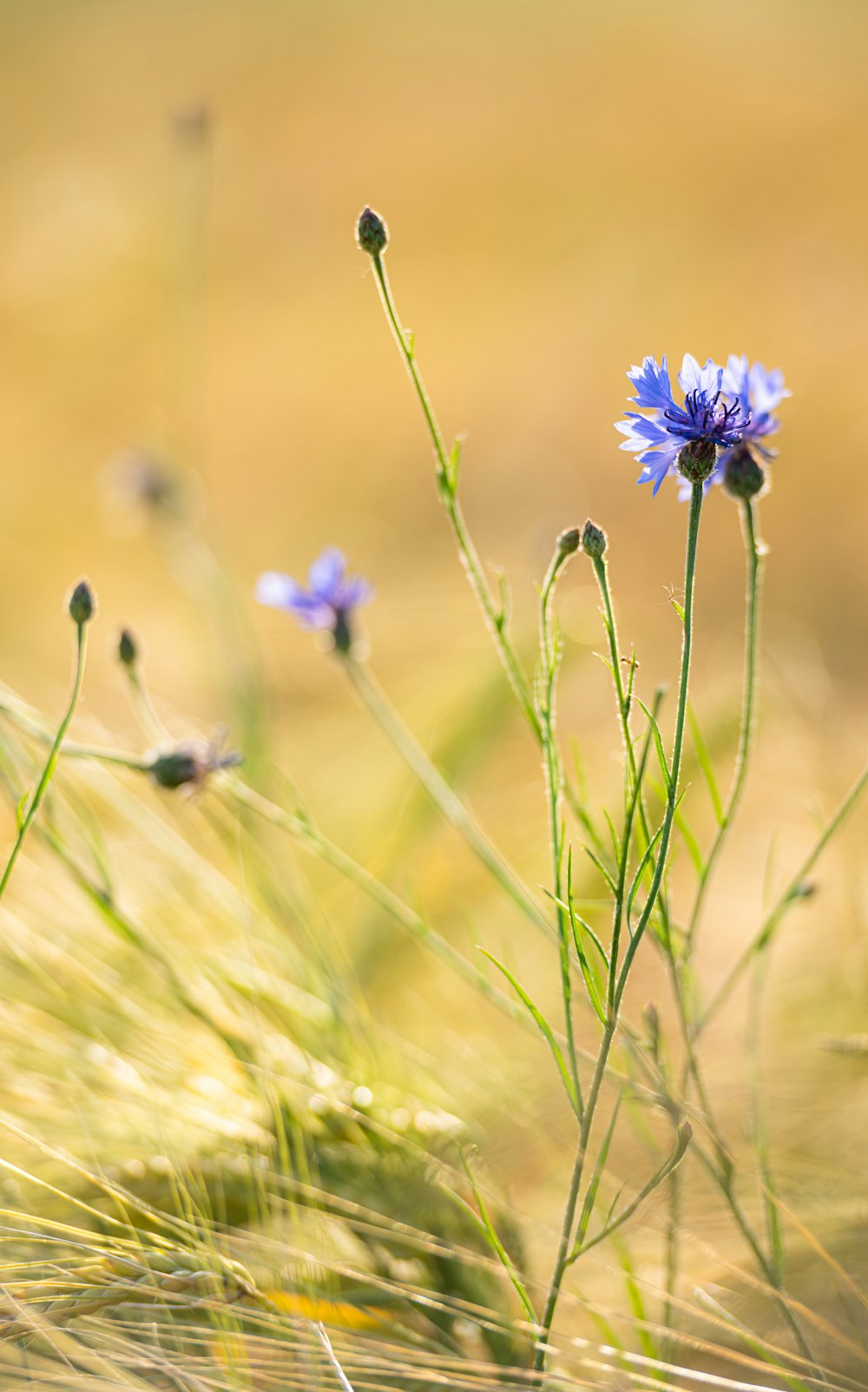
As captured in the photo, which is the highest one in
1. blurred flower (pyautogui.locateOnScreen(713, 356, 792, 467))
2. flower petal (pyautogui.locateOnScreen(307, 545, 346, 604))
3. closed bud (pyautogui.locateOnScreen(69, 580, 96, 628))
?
flower petal (pyautogui.locateOnScreen(307, 545, 346, 604))

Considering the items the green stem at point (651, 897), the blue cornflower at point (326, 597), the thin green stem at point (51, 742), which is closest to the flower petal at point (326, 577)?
the blue cornflower at point (326, 597)

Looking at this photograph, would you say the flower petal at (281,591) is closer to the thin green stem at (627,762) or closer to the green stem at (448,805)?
the green stem at (448,805)

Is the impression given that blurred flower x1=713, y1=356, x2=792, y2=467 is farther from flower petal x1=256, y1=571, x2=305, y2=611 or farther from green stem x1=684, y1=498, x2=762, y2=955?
flower petal x1=256, y1=571, x2=305, y2=611

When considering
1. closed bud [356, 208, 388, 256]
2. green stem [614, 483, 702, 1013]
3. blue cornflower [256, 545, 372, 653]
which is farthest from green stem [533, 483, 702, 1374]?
blue cornflower [256, 545, 372, 653]

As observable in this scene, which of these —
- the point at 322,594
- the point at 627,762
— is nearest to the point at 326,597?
the point at 322,594

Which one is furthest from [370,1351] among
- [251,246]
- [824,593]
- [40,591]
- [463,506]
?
[251,246]

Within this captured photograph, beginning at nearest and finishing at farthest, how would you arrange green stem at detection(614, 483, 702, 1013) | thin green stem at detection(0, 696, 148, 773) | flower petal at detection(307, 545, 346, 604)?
green stem at detection(614, 483, 702, 1013)
thin green stem at detection(0, 696, 148, 773)
flower petal at detection(307, 545, 346, 604)

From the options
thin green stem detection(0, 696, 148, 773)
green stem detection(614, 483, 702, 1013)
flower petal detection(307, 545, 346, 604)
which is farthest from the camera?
flower petal detection(307, 545, 346, 604)
